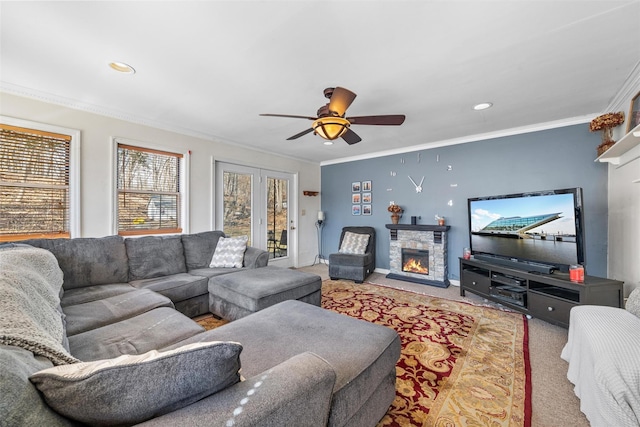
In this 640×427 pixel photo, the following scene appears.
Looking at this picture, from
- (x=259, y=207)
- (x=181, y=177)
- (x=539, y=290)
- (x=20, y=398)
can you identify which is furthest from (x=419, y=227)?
(x=20, y=398)

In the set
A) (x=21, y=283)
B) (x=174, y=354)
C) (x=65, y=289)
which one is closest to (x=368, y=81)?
(x=174, y=354)

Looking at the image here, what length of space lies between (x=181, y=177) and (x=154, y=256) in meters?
1.24

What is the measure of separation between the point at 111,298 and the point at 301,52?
2569 millimetres

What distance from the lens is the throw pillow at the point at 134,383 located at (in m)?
0.62

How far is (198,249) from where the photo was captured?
352 cm

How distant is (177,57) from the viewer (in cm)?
202

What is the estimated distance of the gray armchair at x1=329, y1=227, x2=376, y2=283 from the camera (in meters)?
4.42

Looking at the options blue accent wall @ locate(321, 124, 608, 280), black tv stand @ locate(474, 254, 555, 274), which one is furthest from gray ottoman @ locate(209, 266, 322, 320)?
blue accent wall @ locate(321, 124, 608, 280)

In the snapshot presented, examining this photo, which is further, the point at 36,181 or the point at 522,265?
the point at 522,265

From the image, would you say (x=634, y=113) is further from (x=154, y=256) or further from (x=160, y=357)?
(x=154, y=256)

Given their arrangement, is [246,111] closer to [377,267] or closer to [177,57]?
[177,57]

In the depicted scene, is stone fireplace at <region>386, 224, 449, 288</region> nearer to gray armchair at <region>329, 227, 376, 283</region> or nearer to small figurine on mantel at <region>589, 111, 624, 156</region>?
gray armchair at <region>329, 227, 376, 283</region>

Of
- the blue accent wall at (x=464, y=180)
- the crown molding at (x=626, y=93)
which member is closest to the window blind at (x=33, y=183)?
the blue accent wall at (x=464, y=180)

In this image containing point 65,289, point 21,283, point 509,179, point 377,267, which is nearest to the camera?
point 21,283
